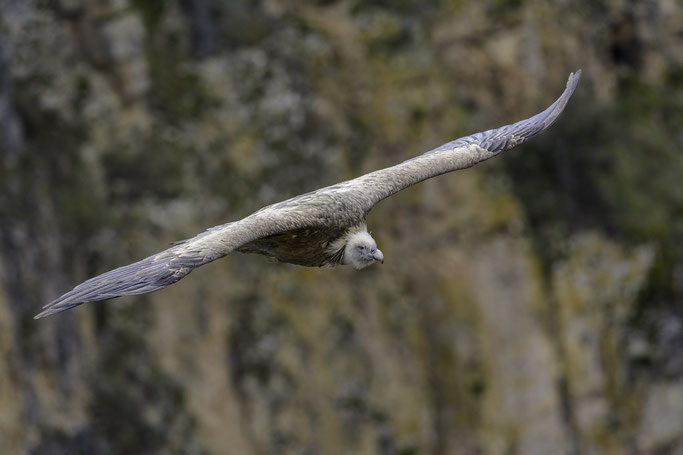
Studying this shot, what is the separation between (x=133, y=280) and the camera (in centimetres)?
906

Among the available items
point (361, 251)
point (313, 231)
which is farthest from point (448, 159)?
point (313, 231)

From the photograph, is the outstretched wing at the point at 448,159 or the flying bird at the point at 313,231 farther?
the outstretched wing at the point at 448,159

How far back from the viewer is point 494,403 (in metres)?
Answer: 26.0

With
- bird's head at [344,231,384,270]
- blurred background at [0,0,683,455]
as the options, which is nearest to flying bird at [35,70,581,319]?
bird's head at [344,231,384,270]

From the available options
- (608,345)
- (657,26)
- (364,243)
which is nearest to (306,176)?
(608,345)

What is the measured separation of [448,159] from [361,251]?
5.72 ft

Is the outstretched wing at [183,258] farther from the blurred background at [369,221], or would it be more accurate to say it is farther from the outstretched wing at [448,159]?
the blurred background at [369,221]

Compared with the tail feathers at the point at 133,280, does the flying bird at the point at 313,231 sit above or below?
above

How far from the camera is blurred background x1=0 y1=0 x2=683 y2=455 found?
871 inches

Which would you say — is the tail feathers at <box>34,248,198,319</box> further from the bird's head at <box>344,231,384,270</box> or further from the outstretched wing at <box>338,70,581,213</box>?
the outstretched wing at <box>338,70,581,213</box>

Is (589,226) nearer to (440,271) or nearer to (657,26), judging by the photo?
(440,271)

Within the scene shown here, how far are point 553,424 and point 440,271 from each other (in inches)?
185

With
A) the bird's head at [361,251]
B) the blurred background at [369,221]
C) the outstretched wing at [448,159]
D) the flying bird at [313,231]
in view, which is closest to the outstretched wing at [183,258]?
the flying bird at [313,231]

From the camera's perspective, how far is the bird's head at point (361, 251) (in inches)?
441
